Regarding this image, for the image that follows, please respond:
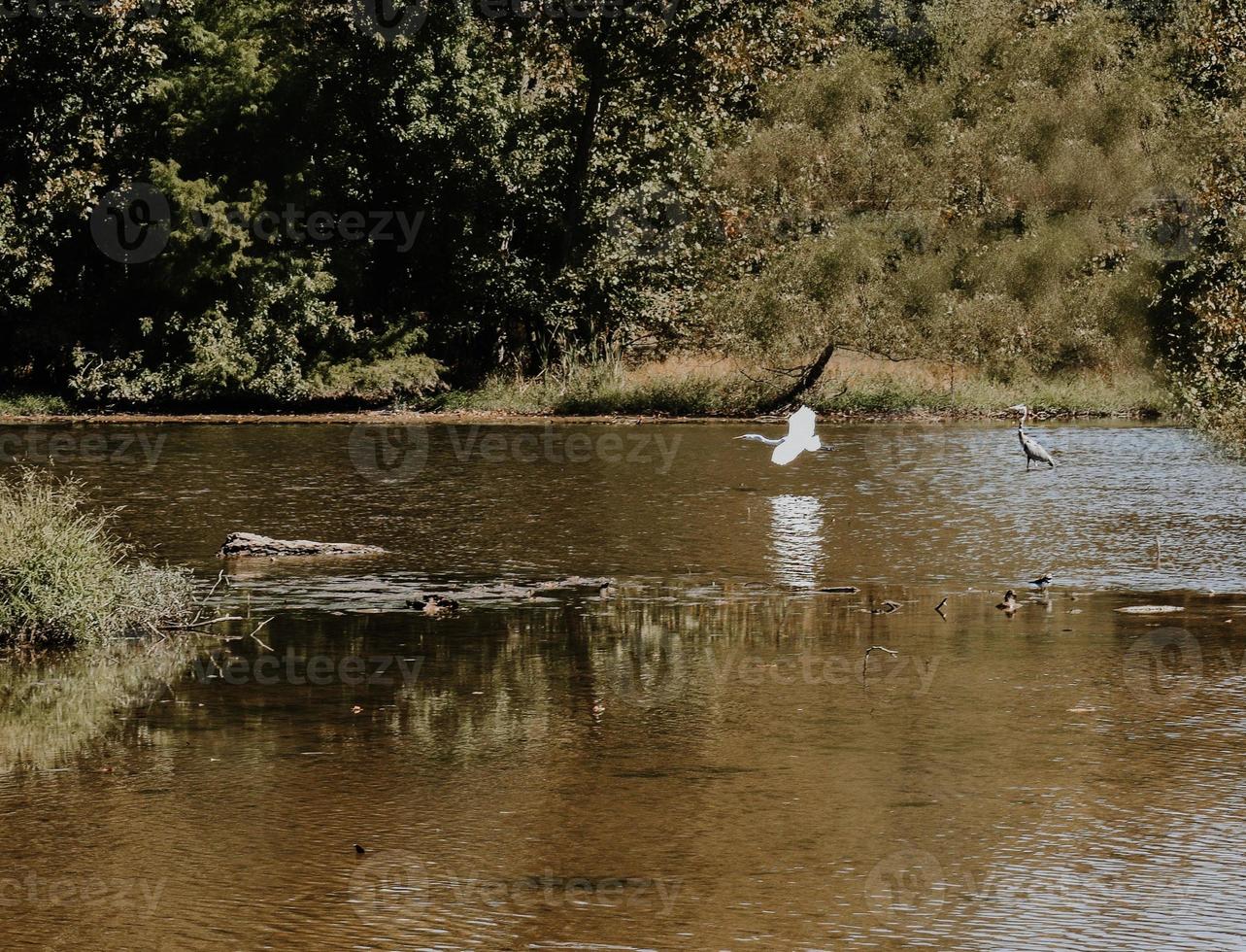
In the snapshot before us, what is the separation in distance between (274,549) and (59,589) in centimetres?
465

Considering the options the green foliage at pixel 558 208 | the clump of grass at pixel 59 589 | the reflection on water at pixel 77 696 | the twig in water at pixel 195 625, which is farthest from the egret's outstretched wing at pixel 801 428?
the green foliage at pixel 558 208

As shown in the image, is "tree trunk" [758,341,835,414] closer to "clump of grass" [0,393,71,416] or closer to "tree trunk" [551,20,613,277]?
"tree trunk" [551,20,613,277]

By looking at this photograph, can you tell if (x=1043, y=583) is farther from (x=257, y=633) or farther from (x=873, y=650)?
(x=257, y=633)

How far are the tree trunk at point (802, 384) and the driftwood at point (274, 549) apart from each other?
21483mm

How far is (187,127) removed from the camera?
37719 millimetres

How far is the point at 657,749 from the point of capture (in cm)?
911

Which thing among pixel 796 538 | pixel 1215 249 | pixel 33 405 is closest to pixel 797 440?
pixel 796 538

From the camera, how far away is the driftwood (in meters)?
16.3

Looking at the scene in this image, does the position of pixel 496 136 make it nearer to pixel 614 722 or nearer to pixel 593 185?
pixel 593 185

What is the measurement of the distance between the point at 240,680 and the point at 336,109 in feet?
96.4

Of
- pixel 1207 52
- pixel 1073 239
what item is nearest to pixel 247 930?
pixel 1207 52

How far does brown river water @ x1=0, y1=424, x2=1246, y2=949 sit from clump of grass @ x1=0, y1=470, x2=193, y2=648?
1.18 feet

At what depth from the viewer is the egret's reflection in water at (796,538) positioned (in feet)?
50.5

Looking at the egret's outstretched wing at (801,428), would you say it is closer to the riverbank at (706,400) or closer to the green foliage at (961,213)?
the riverbank at (706,400)
